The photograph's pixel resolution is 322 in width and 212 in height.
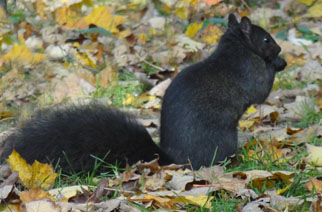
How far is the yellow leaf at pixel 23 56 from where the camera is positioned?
459 cm

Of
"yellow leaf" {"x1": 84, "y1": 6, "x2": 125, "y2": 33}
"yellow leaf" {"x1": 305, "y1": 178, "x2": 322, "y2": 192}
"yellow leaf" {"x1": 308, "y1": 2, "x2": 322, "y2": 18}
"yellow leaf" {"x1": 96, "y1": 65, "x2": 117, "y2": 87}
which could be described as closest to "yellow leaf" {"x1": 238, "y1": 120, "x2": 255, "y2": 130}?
"yellow leaf" {"x1": 96, "y1": 65, "x2": 117, "y2": 87}

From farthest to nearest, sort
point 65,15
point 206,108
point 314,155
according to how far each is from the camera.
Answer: point 65,15 < point 206,108 < point 314,155

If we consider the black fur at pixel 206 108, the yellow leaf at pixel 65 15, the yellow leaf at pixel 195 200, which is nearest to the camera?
the yellow leaf at pixel 195 200

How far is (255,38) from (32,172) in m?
1.66

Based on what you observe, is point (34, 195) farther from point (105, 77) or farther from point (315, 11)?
point (315, 11)

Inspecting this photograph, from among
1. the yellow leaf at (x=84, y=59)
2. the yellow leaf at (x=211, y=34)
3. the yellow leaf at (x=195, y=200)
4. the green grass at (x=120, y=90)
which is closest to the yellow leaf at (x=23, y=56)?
the yellow leaf at (x=84, y=59)

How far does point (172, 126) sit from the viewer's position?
2.94 metres

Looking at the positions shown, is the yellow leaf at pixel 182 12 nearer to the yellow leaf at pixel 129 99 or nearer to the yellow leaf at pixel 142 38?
the yellow leaf at pixel 142 38

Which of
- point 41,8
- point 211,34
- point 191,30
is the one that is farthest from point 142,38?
point 41,8

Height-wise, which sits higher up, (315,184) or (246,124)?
(315,184)

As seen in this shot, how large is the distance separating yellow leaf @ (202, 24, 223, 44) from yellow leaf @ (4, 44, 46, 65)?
1.57m

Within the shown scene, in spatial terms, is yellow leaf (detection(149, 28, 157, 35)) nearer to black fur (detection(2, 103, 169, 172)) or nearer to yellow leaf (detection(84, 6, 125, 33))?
yellow leaf (detection(84, 6, 125, 33))

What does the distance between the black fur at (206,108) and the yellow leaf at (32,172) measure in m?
0.71

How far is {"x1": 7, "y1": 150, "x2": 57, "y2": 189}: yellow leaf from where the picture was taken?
8.18 ft
